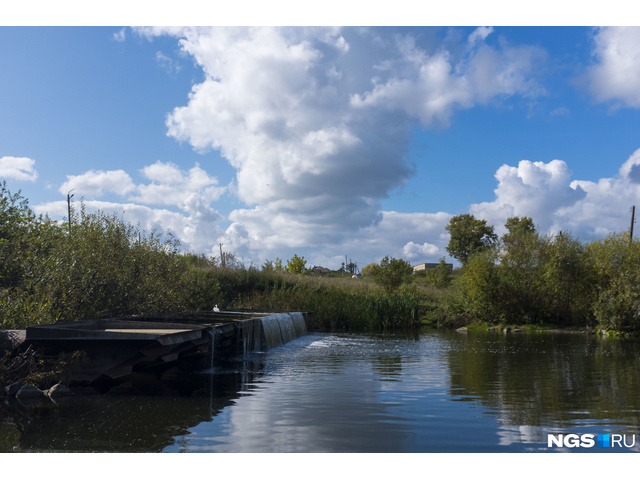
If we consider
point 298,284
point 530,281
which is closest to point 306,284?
point 298,284

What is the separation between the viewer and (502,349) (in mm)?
17438

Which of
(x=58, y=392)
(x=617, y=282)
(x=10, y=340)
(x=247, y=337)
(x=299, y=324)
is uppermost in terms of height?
(x=617, y=282)

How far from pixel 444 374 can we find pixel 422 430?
16.8 ft

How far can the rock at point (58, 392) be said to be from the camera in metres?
8.37

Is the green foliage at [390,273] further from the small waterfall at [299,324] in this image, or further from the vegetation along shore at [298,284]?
the small waterfall at [299,324]

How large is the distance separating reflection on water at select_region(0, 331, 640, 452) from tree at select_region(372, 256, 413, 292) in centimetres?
2371

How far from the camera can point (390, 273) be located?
121 feet

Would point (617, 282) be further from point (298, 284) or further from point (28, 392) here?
point (28, 392)

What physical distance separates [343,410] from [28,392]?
191 inches

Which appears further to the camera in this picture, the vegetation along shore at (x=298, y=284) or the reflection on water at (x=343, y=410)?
the vegetation along shore at (x=298, y=284)

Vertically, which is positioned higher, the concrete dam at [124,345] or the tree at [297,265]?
the tree at [297,265]

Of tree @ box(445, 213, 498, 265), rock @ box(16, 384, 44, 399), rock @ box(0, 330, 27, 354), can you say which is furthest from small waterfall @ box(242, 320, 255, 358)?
tree @ box(445, 213, 498, 265)

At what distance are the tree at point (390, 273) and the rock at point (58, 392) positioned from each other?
2887 centimetres

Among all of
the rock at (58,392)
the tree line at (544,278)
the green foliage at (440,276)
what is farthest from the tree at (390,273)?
the rock at (58,392)
